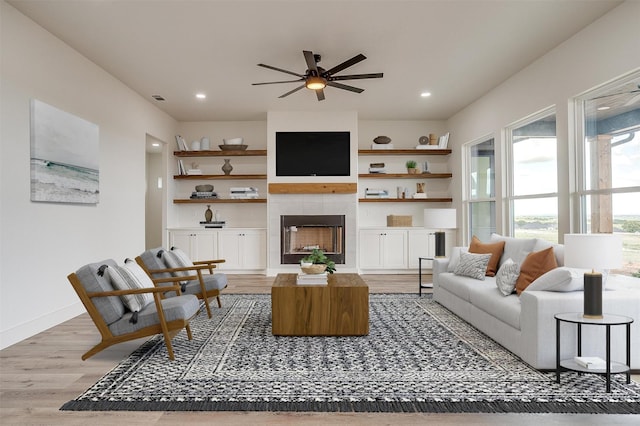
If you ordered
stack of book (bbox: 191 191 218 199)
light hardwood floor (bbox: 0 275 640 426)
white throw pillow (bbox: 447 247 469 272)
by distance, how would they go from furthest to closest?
stack of book (bbox: 191 191 218 199)
white throw pillow (bbox: 447 247 469 272)
light hardwood floor (bbox: 0 275 640 426)

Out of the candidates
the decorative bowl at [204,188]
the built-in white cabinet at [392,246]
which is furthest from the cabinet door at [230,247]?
the built-in white cabinet at [392,246]

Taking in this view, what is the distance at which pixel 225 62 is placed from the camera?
16.5ft

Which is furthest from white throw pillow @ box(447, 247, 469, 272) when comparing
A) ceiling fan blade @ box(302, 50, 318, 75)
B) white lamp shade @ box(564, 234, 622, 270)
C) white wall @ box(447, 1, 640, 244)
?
ceiling fan blade @ box(302, 50, 318, 75)

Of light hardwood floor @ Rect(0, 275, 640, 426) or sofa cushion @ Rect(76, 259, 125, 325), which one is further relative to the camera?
sofa cushion @ Rect(76, 259, 125, 325)

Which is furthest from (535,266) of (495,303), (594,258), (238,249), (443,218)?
(238,249)

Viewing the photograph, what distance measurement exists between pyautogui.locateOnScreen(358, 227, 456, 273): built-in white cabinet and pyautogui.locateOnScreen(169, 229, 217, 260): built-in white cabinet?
8.69ft

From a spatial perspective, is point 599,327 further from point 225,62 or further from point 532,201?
point 225,62

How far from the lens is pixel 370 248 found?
7668 millimetres

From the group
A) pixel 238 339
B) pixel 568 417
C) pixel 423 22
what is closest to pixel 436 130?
pixel 423 22

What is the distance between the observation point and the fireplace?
751cm

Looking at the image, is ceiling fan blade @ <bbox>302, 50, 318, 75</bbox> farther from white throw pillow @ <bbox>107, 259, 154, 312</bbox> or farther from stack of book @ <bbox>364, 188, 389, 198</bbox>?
stack of book @ <bbox>364, 188, 389, 198</bbox>

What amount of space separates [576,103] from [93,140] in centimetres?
531

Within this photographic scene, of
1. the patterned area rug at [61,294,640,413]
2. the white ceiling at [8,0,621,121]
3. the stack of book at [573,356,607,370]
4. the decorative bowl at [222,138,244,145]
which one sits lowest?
the patterned area rug at [61,294,640,413]

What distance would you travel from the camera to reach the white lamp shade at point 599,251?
2.65 m
